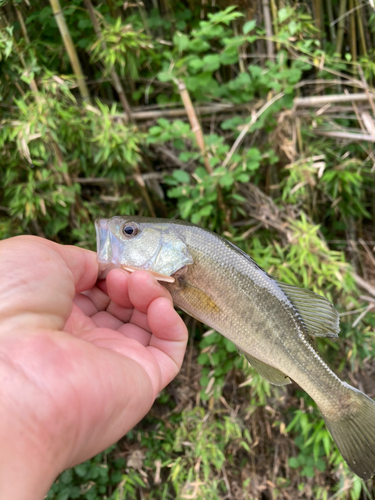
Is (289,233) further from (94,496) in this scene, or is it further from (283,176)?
(94,496)

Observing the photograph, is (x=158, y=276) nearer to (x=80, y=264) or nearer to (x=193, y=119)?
(x=80, y=264)

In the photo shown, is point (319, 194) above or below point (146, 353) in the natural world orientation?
below

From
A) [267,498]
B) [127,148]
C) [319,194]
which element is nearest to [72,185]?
[127,148]

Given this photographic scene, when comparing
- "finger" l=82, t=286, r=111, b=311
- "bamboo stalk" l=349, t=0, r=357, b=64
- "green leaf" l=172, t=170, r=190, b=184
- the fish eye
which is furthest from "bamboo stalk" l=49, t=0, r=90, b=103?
"bamboo stalk" l=349, t=0, r=357, b=64

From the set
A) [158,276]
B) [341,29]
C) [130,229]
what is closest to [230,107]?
[341,29]

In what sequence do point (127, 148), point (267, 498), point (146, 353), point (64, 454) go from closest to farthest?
point (64, 454), point (146, 353), point (127, 148), point (267, 498)

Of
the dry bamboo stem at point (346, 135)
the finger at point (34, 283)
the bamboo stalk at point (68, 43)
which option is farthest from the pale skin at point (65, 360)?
the dry bamboo stem at point (346, 135)
